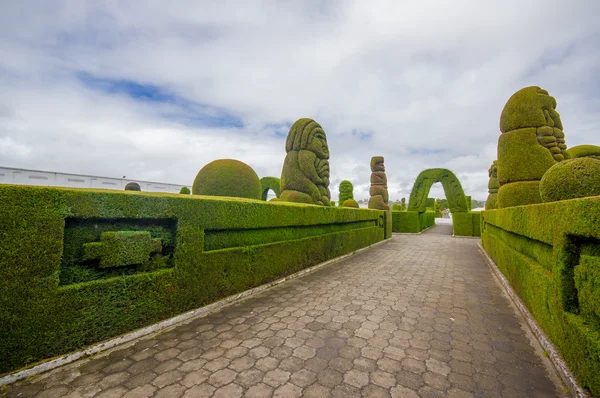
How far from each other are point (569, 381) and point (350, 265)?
5.57 meters

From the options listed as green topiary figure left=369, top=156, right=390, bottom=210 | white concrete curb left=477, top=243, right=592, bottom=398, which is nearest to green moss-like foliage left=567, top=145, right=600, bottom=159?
white concrete curb left=477, top=243, right=592, bottom=398

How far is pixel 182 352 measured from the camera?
286cm

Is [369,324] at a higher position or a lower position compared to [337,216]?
lower

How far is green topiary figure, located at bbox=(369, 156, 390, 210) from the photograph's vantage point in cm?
1994

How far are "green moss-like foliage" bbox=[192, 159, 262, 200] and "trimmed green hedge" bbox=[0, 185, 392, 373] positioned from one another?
7.58ft

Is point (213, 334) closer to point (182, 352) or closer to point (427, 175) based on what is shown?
point (182, 352)

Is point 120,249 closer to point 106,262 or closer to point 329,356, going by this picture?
point 106,262

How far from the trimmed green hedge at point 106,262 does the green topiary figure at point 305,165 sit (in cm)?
412

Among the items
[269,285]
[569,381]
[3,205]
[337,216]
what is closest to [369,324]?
[569,381]

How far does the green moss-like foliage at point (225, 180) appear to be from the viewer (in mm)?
7113

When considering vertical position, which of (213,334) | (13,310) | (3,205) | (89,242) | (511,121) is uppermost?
(511,121)

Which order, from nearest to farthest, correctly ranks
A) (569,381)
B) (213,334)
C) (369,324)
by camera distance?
1. (569,381)
2. (213,334)
3. (369,324)

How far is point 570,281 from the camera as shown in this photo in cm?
250

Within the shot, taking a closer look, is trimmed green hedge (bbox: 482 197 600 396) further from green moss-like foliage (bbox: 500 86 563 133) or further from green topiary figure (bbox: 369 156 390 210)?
green topiary figure (bbox: 369 156 390 210)
